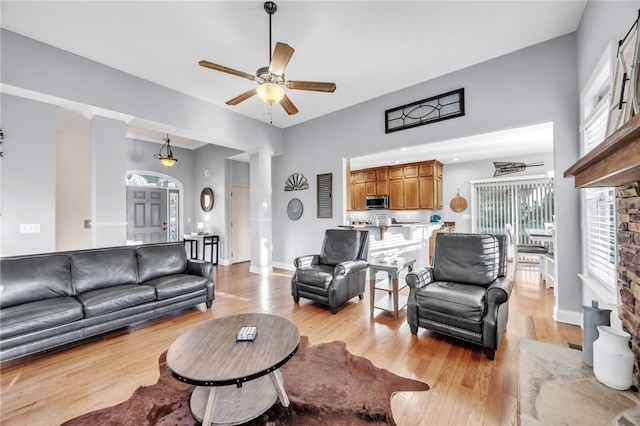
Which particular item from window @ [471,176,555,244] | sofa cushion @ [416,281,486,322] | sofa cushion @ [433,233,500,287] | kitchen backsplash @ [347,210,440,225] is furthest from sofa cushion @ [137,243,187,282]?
window @ [471,176,555,244]

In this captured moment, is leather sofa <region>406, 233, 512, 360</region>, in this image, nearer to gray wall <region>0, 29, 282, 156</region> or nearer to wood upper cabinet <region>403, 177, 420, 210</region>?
gray wall <region>0, 29, 282, 156</region>

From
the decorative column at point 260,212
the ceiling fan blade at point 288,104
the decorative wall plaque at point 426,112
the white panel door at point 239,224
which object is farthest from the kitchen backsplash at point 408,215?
the ceiling fan blade at point 288,104

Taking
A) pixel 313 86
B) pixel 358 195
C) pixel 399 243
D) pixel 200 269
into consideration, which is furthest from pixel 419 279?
pixel 358 195

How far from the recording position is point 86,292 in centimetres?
280

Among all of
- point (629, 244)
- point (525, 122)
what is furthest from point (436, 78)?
point (629, 244)

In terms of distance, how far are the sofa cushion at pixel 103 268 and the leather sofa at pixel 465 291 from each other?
3.28 metres

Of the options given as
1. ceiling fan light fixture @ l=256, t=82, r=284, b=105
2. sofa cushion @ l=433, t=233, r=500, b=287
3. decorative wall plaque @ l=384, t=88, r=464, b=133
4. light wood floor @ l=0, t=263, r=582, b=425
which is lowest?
light wood floor @ l=0, t=263, r=582, b=425

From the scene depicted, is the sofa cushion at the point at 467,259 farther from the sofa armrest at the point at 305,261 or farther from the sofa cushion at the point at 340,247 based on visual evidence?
the sofa armrest at the point at 305,261

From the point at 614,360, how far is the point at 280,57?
303 centimetres

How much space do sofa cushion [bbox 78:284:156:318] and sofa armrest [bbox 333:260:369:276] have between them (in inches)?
84.5

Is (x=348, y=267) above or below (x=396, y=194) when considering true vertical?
below

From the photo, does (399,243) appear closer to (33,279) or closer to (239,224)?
(239,224)

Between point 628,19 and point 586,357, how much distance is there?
2144 mm

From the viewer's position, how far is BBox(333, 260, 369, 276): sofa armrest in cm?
332
